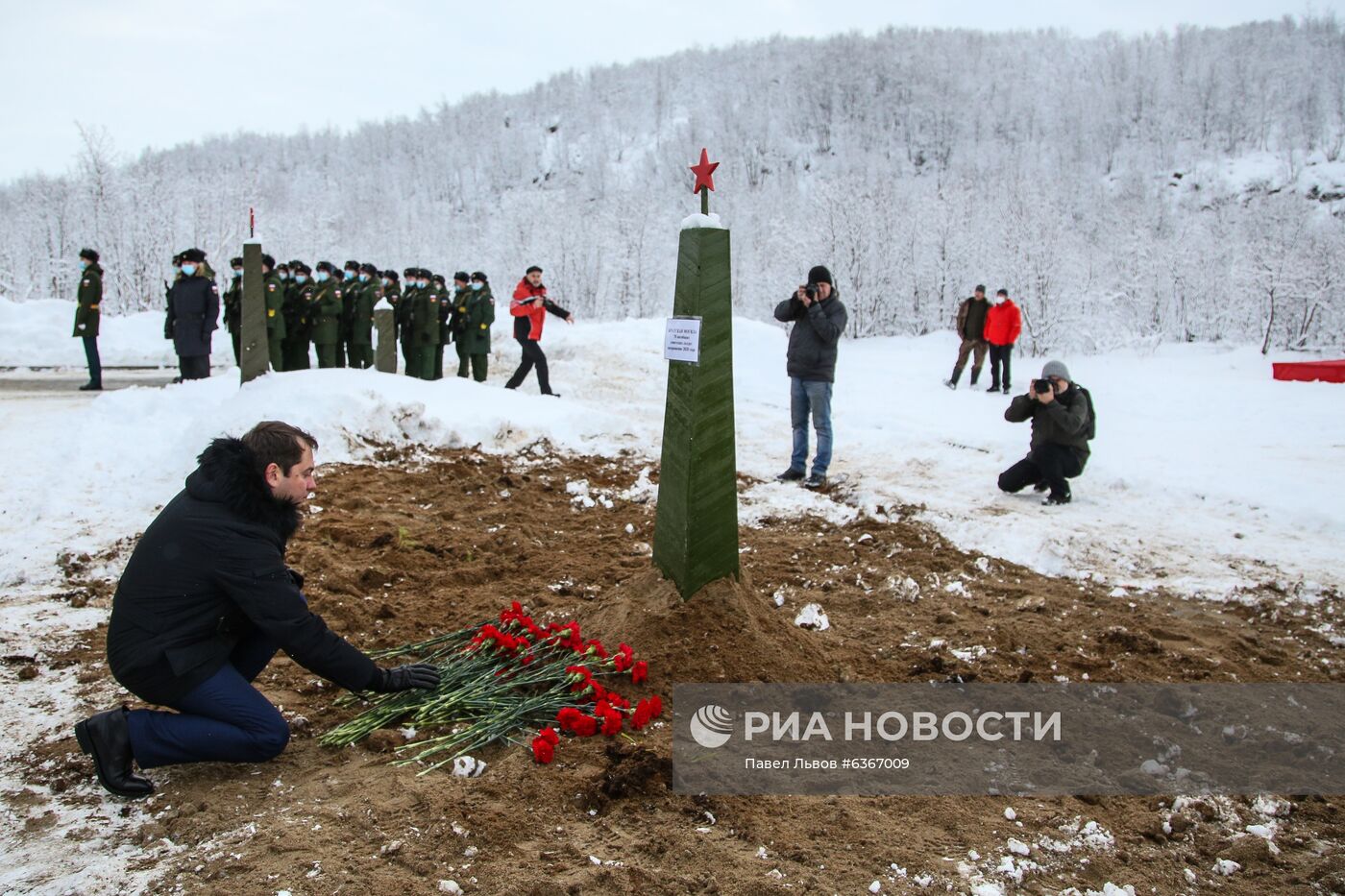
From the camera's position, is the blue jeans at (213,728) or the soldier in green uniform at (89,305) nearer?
the blue jeans at (213,728)

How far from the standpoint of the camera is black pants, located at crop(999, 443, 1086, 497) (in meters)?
7.21

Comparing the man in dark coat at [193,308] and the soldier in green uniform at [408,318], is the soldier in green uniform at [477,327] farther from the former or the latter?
the man in dark coat at [193,308]

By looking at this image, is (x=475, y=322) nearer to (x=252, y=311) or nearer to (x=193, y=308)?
(x=193, y=308)

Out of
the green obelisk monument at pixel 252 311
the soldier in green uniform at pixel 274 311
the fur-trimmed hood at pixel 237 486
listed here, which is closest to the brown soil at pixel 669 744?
the fur-trimmed hood at pixel 237 486

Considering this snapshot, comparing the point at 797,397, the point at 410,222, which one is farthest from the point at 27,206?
the point at 797,397

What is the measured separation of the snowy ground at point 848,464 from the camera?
5.49m

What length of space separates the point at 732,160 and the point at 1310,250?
61682 mm

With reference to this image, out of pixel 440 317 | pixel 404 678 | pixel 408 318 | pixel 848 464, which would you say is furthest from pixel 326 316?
pixel 404 678

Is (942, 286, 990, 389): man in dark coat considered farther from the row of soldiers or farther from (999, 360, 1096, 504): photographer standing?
the row of soldiers

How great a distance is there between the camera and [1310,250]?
25938mm

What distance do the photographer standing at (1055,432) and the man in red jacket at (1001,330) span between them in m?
6.72

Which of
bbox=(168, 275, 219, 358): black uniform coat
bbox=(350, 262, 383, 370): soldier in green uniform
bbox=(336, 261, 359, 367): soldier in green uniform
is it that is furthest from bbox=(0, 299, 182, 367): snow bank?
bbox=(168, 275, 219, 358): black uniform coat

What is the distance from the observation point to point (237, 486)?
3119 mm

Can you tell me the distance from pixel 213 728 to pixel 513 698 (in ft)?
3.44
